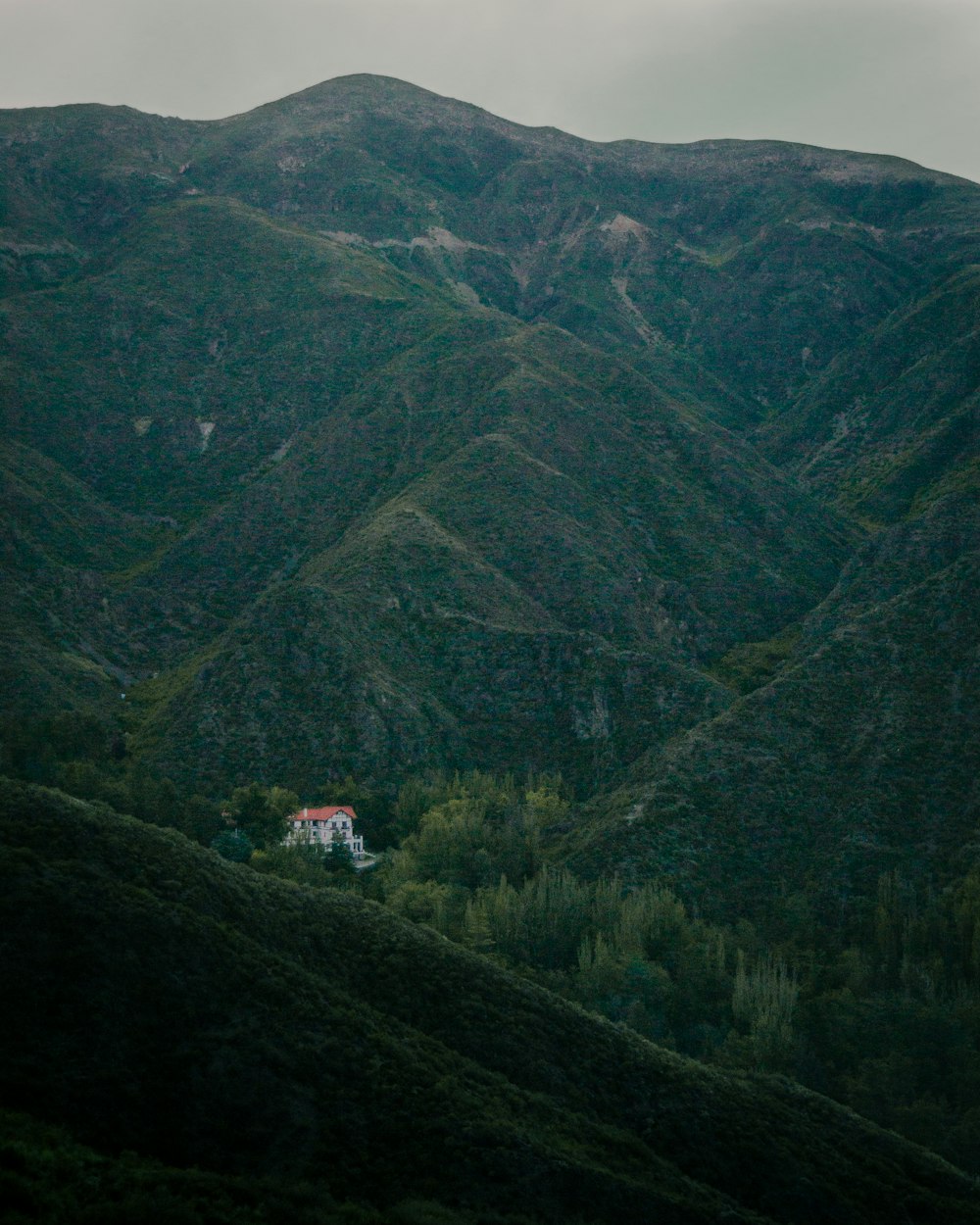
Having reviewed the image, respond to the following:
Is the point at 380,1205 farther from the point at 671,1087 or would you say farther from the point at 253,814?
the point at 253,814

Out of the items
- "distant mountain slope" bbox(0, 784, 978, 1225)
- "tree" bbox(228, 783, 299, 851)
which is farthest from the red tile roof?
"distant mountain slope" bbox(0, 784, 978, 1225)

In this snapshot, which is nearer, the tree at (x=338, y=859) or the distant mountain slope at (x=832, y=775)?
the distant mountain slope at (x=832, y=775)

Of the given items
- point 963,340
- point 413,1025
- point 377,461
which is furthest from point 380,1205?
point 963,340

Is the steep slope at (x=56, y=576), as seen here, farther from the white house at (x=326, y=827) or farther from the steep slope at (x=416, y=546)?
the white house at (x=326, y=827)

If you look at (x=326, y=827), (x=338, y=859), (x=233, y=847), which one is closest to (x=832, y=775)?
(x=338, y=859)

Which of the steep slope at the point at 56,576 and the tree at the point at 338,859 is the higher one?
the steep slope at the point at 56,576

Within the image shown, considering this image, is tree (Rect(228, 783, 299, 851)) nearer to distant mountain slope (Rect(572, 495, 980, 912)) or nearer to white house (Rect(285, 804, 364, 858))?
white house (Rect(285, 804, 364, 858))

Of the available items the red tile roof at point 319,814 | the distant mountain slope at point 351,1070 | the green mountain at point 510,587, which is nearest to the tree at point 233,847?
the red tile roof at point 319,814
